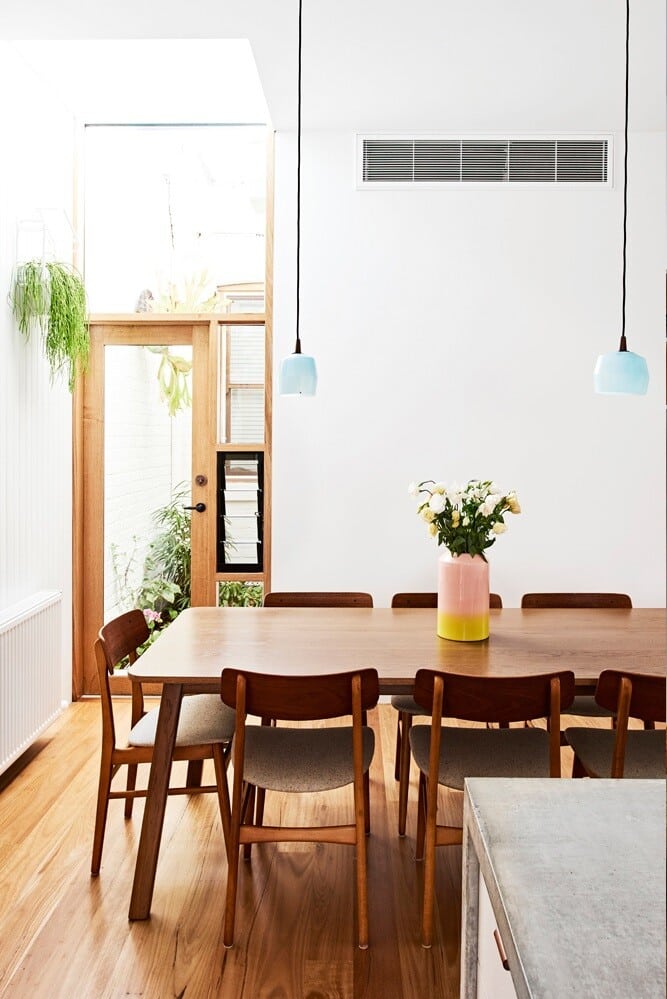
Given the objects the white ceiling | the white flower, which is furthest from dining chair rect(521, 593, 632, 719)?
the white ceiling

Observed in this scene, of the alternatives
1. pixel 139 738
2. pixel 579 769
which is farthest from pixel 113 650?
pixel 579 769

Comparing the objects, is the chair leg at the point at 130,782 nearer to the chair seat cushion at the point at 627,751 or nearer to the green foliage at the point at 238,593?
the chair seat cushion at the point at 627,751

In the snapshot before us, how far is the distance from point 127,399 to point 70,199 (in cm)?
112

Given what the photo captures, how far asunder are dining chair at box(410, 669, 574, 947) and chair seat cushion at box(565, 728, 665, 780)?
16cm

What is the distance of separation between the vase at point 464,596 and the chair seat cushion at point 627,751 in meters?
0.46

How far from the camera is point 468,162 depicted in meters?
4.48

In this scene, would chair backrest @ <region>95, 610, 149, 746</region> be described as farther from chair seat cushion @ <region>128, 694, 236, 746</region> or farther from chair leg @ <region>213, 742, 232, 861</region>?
chair leg @ <region>213, 742, 232, 861</region>

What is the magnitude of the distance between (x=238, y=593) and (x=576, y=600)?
1992 mm

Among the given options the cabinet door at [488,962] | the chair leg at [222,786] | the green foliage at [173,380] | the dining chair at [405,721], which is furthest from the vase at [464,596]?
the green foliage at [173,380]

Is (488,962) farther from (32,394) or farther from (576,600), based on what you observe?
(32,394)

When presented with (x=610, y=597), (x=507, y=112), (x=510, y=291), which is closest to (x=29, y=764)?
(x=610, y=597)

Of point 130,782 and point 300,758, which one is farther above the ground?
point 300,758

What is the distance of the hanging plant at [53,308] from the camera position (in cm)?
379

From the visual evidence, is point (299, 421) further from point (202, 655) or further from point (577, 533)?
point (202, 655)
